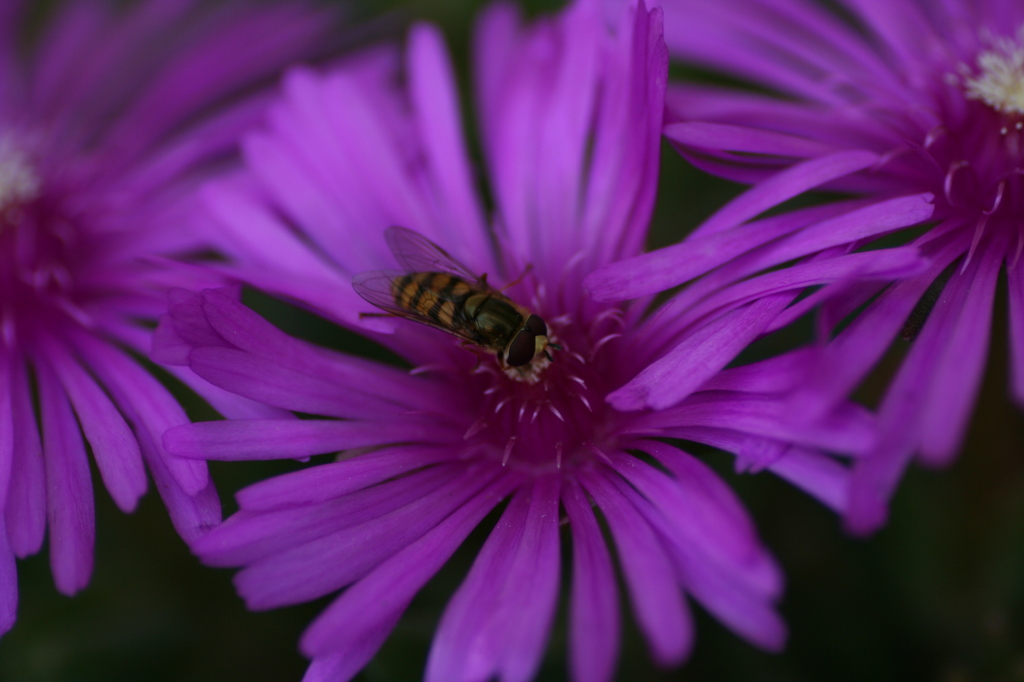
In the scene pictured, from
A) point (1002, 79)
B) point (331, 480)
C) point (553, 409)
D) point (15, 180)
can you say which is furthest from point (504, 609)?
point (15, 180)

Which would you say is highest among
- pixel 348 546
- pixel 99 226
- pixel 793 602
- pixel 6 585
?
pixel 99 226

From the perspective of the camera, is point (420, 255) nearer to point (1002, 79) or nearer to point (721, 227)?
point (721, 227)

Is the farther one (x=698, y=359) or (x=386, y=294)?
(x=386, y=294)

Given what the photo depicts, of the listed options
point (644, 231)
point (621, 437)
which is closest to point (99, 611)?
point (621, 437)

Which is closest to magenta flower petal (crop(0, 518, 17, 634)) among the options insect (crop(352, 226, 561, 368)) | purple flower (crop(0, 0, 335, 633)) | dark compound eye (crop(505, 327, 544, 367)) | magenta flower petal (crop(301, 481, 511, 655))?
purple flower (crop(0, 0, 335, 633))

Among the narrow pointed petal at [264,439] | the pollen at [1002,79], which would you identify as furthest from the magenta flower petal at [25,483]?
the pollen at [1002,79]

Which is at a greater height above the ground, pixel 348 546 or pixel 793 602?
pixel 348 546

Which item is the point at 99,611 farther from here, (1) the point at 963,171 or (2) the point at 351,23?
(1) the point at 963,171

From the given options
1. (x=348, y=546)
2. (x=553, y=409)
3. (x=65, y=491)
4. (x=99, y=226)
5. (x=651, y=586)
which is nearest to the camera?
(x=651, y=586)
